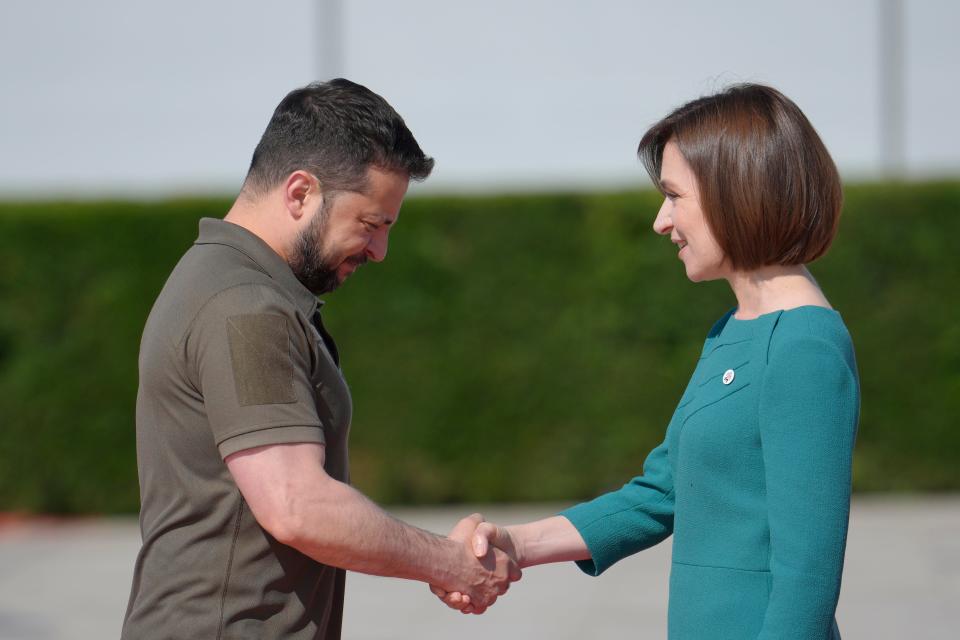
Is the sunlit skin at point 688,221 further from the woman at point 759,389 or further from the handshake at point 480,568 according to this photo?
the handshake at point 480,568

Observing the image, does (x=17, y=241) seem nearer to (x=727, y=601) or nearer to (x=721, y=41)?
(x=721, y=41)

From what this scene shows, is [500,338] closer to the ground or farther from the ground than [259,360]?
closer to the ground

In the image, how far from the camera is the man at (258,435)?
206 centimetres

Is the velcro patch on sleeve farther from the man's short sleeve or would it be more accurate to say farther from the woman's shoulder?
the woman's shoulder

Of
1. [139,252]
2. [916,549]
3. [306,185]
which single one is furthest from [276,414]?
[139,252]

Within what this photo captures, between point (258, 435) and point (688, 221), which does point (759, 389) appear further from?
point (258, 435)

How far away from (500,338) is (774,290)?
5614 millimetres

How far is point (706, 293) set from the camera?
766 centimetres

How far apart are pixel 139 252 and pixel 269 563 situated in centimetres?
610

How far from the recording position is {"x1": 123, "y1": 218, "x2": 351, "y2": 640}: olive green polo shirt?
2061 millimetres

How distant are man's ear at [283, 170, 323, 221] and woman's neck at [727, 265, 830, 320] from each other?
0.90 m

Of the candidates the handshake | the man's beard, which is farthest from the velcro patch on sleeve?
the handshake

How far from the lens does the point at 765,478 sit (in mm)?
2002

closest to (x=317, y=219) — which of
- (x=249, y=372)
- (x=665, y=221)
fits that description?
(x=249, y=372)
